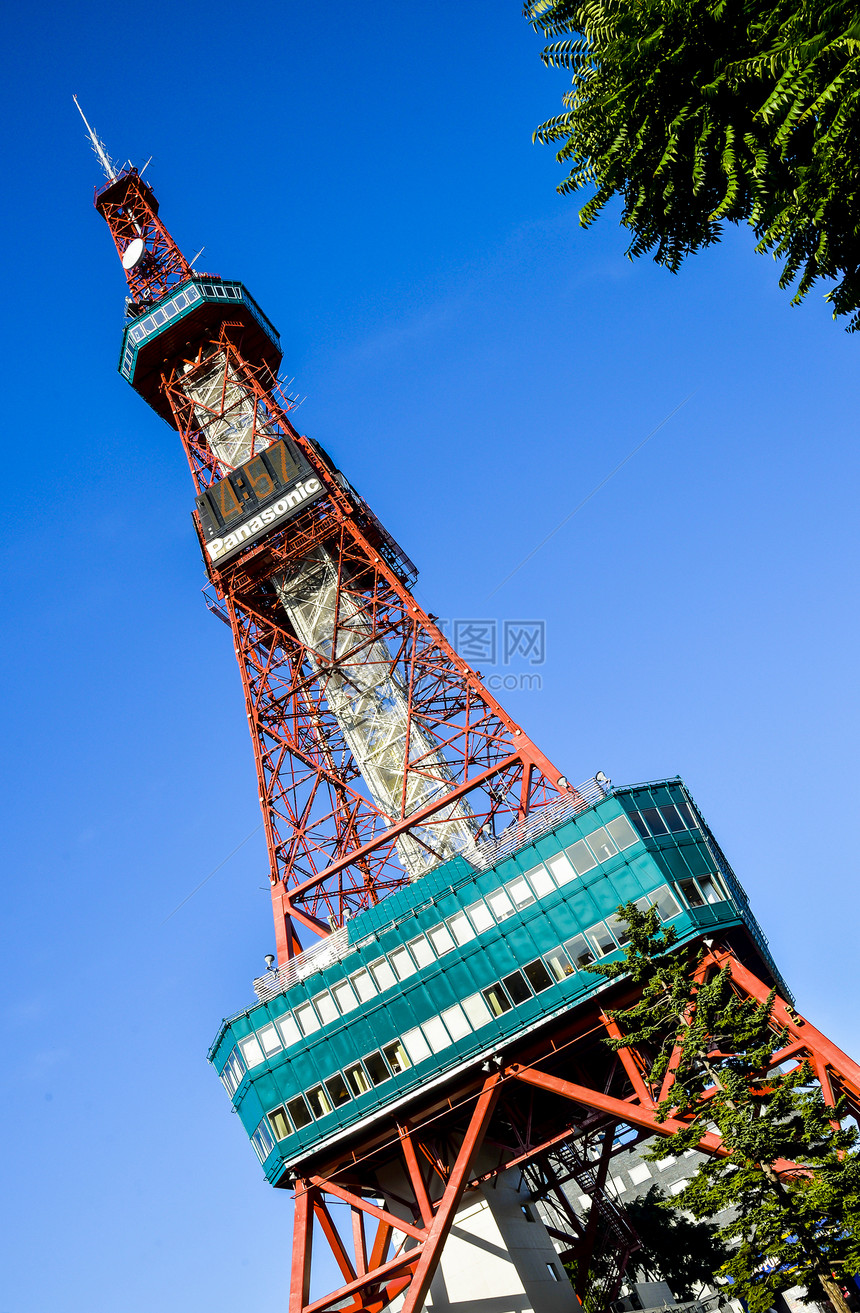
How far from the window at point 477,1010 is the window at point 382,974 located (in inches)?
126

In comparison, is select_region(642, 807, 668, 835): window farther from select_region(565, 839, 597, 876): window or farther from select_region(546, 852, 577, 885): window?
select_region(546, 852, 577, 885): window

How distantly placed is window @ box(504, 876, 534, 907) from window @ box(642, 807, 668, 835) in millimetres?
5472

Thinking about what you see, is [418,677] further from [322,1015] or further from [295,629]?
[322,1015]

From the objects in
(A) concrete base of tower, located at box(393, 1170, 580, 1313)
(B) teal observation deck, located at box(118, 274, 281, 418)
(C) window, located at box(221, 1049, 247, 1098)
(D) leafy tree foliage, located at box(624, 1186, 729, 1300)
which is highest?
(B) teal observation deck, located at box(118, 274, 281, 418)

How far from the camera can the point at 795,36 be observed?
10898 mm

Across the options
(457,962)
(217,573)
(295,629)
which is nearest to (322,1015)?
(457,962)

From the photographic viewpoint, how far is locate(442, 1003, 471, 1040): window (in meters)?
36.8

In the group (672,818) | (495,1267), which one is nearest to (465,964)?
(672,818)

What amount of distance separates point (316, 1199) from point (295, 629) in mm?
30173

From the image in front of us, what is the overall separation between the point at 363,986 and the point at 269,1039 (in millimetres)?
4786

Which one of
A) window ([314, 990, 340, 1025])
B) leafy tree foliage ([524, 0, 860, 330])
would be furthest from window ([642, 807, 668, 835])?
leafy tree foliage ([524, 0, 860, 330])

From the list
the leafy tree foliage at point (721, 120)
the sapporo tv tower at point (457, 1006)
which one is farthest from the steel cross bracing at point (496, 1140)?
the leafy tree foliage at point (721, 120)

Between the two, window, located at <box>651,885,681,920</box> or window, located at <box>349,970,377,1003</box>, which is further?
window, located at <box>349,970,377,1003</box>

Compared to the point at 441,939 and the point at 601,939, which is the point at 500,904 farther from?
the point at 601,939
